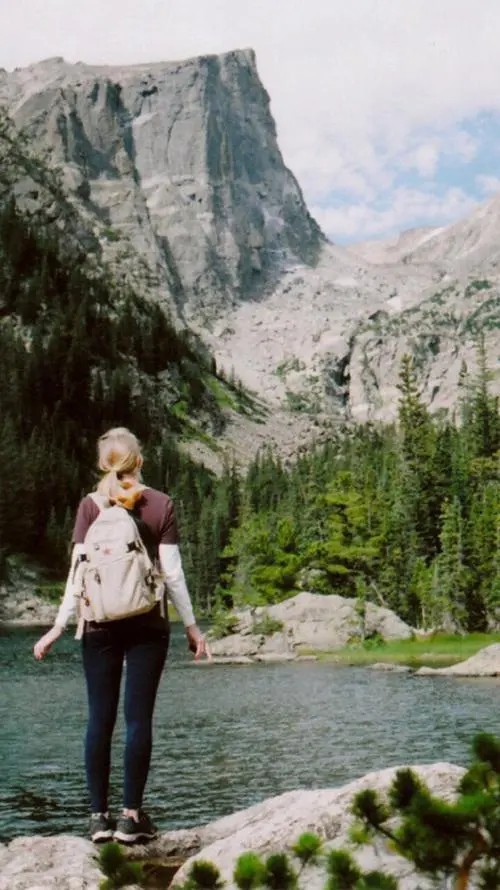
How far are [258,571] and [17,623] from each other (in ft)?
121

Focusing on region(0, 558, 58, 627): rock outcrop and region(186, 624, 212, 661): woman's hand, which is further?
region(0, 558, 58, 627): rock outcrop

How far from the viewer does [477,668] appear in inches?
2104

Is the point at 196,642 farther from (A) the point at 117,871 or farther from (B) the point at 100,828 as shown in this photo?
(A) the point at 117,871

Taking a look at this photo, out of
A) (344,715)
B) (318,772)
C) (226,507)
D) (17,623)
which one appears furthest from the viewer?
(226,507)

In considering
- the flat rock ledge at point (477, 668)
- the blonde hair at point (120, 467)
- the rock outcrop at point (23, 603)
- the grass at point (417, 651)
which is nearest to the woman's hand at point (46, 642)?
the blonde hair at point (120, 467)

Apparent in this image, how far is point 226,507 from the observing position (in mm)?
186750

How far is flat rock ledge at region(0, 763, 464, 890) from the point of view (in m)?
9.23

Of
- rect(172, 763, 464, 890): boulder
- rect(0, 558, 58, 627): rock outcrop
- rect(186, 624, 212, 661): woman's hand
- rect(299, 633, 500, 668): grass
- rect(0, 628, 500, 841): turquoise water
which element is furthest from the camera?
rect(0, 558, 58, 627): rock outcrop

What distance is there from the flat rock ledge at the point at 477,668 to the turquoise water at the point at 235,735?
2318mm

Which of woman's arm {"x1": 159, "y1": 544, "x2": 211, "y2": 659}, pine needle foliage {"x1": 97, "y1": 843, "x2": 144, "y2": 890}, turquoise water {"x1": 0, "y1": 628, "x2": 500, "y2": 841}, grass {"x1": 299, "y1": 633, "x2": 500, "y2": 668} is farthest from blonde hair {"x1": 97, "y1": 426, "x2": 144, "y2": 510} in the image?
grass {"x1": 299, "y1": 633, "x2": 500, "y2": 668}

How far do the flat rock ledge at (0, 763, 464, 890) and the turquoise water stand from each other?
6.80m

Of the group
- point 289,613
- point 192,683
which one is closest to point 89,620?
point 192,683

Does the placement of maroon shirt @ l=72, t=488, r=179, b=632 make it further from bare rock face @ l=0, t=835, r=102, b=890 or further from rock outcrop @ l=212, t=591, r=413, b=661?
rock outcrop @ l=212, t=591, r=413, b=661

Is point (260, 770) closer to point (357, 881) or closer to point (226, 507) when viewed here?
point (357, 881)
